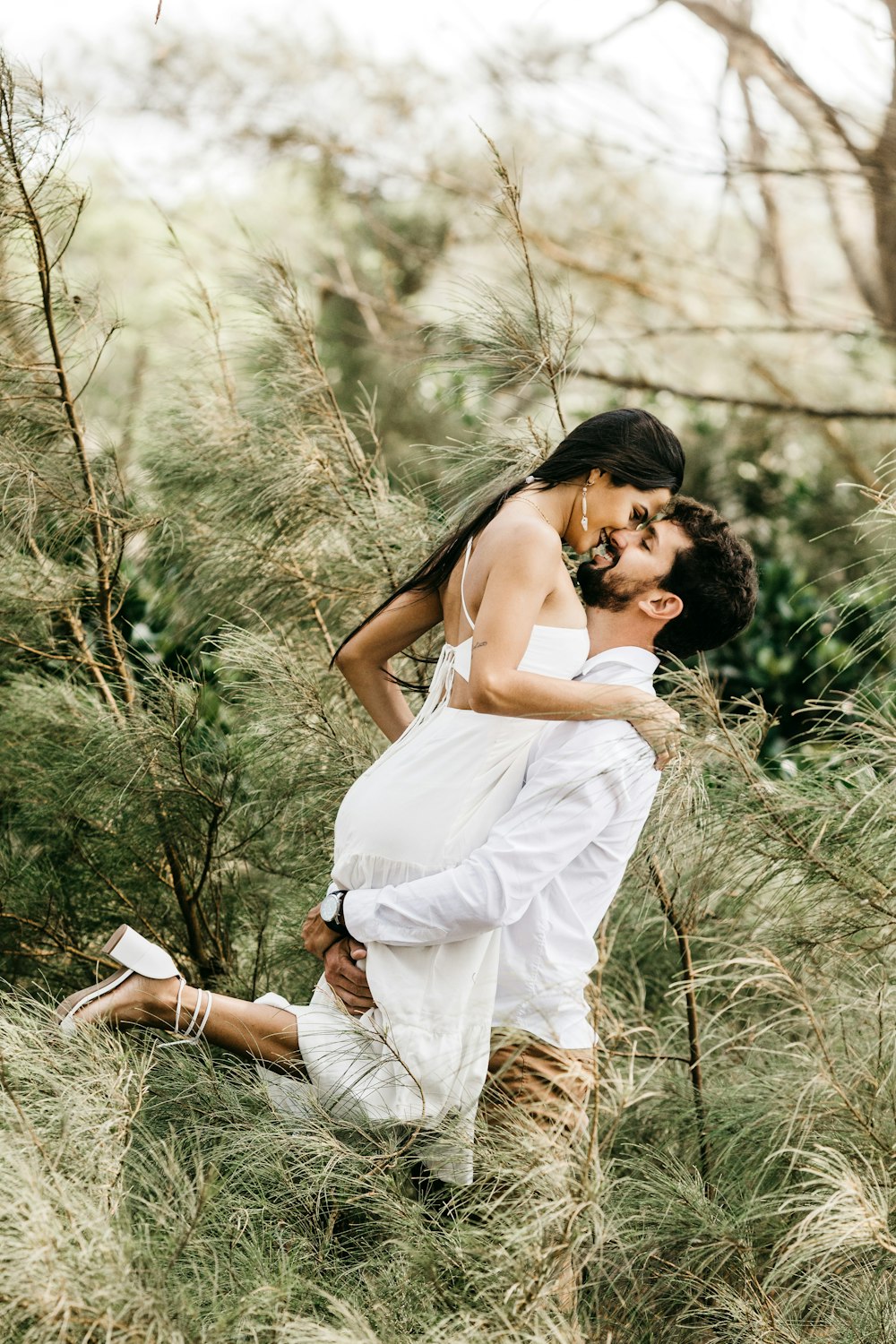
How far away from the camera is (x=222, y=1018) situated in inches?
75.3

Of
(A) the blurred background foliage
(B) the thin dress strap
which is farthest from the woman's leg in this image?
(A) the blurred background foliage

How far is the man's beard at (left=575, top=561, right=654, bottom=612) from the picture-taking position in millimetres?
1986

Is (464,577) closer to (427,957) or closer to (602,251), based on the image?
(427,957)

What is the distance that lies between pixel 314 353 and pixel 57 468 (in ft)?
2.04

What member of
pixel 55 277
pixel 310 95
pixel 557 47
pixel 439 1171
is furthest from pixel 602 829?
pixel 310 95

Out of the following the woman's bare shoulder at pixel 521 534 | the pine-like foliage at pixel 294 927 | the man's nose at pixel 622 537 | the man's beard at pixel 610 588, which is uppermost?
the woman's bare shoulder at pixel 521 534

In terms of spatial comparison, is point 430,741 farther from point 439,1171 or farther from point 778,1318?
point 778,1318

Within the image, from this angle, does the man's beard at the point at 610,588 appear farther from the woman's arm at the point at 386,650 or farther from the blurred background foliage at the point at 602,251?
the blurred background foliage at the point at 602,251

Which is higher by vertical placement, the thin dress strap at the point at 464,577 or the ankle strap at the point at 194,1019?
the thin dress strap at the point at 464,577

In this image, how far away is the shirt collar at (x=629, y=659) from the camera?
193 cm

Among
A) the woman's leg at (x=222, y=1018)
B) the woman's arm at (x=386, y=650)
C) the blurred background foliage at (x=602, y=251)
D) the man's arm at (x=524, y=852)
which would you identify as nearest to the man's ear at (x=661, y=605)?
the man's arm at (x=524, y=852)

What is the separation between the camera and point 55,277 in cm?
250

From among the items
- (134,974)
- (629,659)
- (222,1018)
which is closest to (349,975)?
(222,1018)

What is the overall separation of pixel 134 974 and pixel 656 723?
88cm
